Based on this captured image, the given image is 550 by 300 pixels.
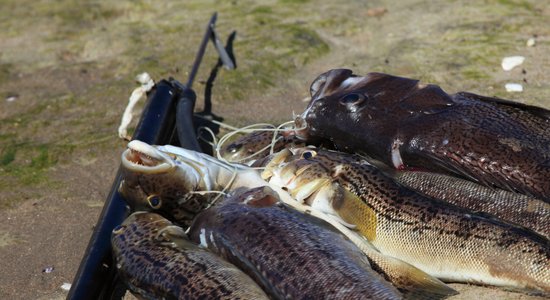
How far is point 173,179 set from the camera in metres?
4.65

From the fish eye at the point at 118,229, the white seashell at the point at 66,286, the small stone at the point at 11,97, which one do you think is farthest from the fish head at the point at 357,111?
the small stone at the point at 11,97

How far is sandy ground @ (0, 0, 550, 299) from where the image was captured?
5730 mm

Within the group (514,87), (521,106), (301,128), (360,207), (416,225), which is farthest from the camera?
(514,87)

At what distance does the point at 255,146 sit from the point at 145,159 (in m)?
1.22

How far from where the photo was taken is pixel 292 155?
4.96m

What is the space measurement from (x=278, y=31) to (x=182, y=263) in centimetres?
496

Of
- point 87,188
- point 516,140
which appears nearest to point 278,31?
point 87,188

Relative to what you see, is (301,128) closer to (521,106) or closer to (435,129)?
(435,129)

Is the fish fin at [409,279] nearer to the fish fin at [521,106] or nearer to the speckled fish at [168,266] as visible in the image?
the speckled fish at [168,266]

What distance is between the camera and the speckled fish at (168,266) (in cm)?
389

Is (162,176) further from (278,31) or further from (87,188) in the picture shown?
(278,31)

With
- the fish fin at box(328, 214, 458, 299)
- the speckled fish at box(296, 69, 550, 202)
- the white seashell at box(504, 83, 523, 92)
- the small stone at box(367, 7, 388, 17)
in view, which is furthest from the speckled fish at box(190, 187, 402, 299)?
the small stone at box(367, 7, 388, 17)

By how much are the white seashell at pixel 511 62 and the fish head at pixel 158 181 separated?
11.3 feet

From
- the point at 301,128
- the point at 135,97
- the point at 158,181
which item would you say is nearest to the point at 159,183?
the point at 158,181
